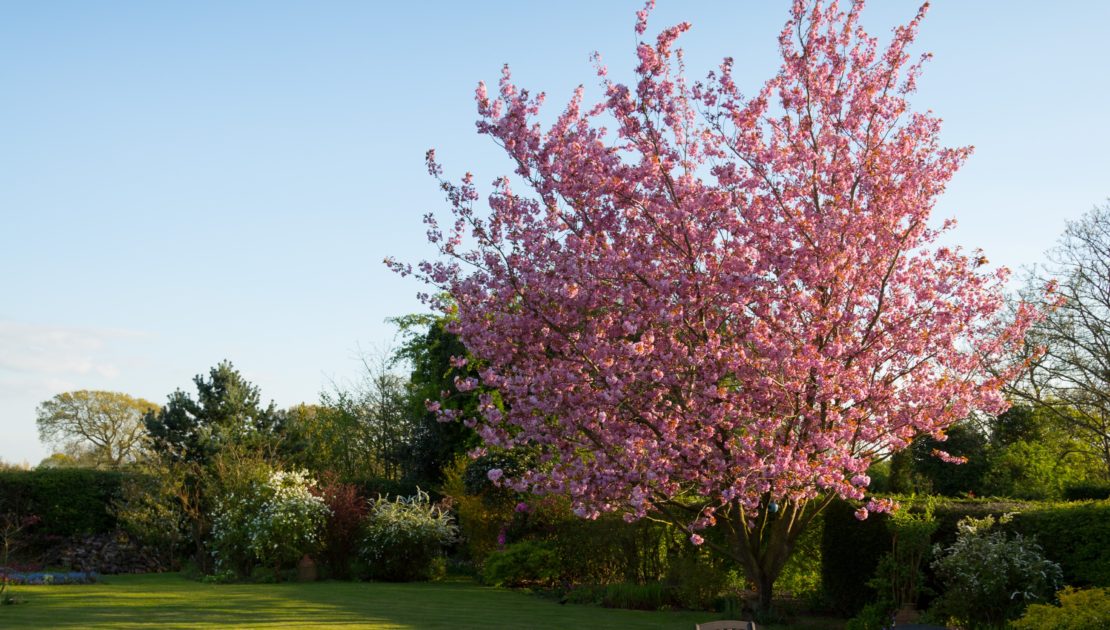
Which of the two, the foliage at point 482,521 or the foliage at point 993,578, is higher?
the foliage at point 482,521

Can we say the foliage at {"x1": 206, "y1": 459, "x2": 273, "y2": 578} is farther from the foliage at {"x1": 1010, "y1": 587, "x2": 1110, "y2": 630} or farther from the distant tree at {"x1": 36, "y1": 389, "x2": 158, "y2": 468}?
the distant tree at {"x1": 36, "y1": 389, "x2": 158, "y2": 468}

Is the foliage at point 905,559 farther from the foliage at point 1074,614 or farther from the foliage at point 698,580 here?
the foliage at point 698,580

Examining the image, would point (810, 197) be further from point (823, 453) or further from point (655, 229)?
point (823, 453)

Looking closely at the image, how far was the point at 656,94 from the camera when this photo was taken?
10977 millimetres

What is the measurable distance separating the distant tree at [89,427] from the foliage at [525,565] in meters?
35.4

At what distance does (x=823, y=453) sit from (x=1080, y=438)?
21.0 m

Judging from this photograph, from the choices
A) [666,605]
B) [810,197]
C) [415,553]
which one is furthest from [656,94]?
[415,553]

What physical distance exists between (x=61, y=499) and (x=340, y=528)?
349 inches

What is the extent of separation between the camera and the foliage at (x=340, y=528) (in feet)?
68.6

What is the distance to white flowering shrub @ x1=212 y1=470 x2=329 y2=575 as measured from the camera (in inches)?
780

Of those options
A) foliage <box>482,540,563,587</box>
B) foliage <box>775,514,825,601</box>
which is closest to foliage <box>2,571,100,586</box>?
foliage <box>482,540,563,587</box>

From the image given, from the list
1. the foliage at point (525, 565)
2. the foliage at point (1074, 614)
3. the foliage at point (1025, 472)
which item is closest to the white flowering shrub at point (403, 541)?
the foliage at point (525, 565)

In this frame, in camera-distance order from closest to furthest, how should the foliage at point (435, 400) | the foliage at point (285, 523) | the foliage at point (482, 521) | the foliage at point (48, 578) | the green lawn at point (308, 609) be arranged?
the green lawn at point (308, 609), the foliage at point (48, 578), the foliage at point (285, 523), the foliage at point (482, 521), the foliage at point (435, 400)

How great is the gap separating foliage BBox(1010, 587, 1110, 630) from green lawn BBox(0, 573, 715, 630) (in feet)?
14.7
